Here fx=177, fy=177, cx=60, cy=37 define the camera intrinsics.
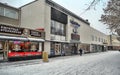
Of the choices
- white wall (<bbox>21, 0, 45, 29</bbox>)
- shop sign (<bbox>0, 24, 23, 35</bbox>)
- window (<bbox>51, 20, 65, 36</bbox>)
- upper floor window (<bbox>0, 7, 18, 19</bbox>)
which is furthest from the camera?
window (<bbox>51, 20, 65, 36</bbox>)

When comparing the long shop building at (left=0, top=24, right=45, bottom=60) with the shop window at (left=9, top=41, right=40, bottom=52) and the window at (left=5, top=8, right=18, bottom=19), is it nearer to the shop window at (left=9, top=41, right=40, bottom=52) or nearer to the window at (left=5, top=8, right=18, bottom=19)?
the shop window at (left=9, top=41, right=40, bottom=52)

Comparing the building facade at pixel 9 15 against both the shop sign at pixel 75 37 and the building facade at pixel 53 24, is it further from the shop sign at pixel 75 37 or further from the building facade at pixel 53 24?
the shop sign at pixel 75 37

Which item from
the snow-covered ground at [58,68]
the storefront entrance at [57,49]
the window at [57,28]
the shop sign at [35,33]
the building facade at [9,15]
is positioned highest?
the building facade at [9,15]

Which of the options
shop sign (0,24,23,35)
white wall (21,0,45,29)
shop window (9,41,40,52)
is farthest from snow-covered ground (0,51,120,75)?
white wall (21,0,45,29)

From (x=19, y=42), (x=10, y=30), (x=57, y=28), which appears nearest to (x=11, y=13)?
(x=57, y=28)

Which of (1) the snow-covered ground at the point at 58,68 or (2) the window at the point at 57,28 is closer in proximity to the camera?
(1) the snow-covered ground at the point at 58,68

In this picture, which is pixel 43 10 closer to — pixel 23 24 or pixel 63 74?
pixel 23 24

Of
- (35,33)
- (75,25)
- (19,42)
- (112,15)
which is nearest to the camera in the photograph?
(112,15)

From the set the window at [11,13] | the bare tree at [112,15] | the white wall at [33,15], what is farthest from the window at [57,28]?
the bare tree at [112,15]

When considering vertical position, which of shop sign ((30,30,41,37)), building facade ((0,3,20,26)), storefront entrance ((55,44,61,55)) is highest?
building facade ((0,3,20,26))

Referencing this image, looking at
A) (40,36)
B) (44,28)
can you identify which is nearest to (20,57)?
(40,36)

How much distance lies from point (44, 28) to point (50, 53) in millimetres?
4157

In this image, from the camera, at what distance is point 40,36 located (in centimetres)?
2514

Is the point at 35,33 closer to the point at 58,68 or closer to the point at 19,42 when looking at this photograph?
the point at 19,42
